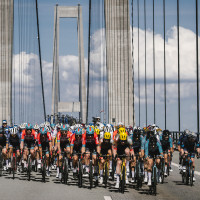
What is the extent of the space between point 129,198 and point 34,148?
5.51 meters

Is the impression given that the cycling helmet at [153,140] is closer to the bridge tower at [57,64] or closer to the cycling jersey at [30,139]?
the cycling jersey at [30,139]

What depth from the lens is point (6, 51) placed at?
116 ft

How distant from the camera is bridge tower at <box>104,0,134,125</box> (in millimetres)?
31531

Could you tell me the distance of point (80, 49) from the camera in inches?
2753

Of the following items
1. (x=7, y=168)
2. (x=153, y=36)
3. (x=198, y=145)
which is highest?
(x=153, y=36)

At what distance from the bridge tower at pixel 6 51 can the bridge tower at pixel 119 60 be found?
7021mm

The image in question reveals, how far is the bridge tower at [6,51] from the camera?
35.0 meters

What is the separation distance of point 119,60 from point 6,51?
8116mm

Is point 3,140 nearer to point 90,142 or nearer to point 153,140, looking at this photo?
point 90,142

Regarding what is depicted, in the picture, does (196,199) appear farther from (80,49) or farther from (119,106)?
(80,49)

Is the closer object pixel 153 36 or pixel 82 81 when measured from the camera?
pixel 153 36

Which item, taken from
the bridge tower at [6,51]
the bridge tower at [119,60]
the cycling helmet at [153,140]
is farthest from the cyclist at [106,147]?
the bridge tower at [6,51]

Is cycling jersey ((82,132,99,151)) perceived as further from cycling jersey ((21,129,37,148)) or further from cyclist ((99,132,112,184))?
cycling jersey ((21,129,37,148))

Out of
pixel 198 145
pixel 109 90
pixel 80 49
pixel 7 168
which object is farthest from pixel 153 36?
pixel 80 49
